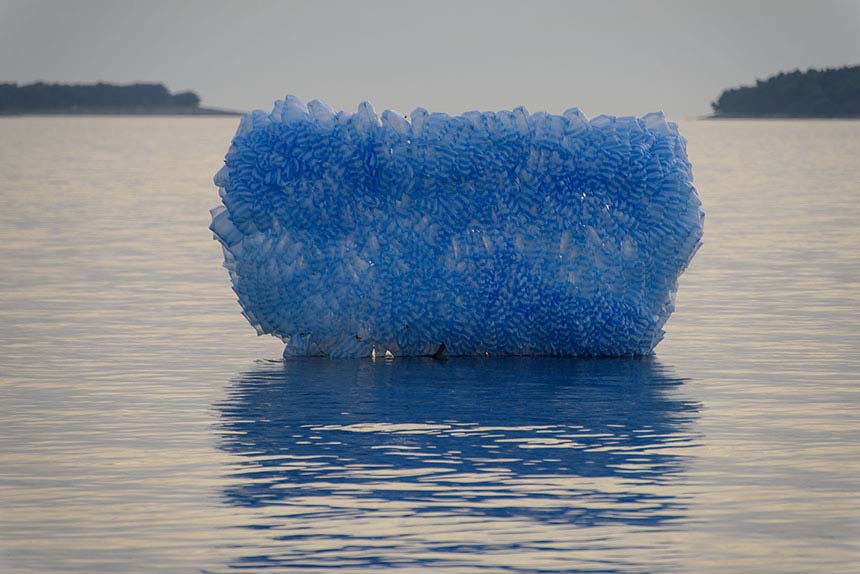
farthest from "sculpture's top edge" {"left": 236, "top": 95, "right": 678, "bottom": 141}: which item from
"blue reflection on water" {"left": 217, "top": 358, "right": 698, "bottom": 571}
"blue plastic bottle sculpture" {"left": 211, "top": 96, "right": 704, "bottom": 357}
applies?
"blue reflection on water" {"left": 217, "top": 358, "right": 698, "bottom": 571}

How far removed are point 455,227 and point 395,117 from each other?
47.0 inches

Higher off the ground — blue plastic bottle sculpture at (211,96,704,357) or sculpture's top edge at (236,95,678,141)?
sculpture's top edge at (236,95,678,141)

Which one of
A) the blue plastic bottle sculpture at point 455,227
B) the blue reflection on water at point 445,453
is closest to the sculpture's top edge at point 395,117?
the blue plastic bottle sculpture at point 455,227

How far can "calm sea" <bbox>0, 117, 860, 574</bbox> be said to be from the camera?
1188 cm

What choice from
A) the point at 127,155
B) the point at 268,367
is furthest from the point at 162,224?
the point at 127,155

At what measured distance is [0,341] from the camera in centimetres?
2044

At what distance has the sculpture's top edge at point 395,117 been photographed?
1856cm

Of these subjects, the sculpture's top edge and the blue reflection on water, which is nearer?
the blue reflection on water

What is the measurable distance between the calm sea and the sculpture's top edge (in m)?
2.19

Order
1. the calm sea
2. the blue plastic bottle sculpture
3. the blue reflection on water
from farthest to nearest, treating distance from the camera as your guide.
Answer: the blue plastic bottle sculpture → the blue reflection on water → the calm sea

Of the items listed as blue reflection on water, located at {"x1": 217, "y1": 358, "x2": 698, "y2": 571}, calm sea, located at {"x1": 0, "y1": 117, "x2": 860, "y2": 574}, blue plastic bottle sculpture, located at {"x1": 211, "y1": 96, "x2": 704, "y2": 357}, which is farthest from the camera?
blue plastic bottle sculpture, located at {"x1": 211, "y1": 96, "x2": 704, "y2": 357}

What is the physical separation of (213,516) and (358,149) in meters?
6.36

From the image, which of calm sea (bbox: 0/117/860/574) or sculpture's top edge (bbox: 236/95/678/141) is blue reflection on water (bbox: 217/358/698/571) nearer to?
calm sea (bbox: 0/117/860/574)

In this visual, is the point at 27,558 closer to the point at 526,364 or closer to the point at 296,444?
the point at 296,444
